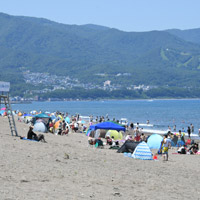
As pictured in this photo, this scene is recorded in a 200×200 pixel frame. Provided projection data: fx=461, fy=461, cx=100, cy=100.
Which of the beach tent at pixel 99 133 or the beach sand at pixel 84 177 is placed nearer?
the beach sand at pixel 84 177

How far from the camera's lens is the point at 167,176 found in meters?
15.1

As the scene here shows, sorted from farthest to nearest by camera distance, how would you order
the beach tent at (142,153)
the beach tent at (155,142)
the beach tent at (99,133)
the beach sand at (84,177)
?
1. the beach tent at (99,133)
2. the beach tent at (155,142)
3. the beach tent at (142,153)
4. the beach sand at (84,177)

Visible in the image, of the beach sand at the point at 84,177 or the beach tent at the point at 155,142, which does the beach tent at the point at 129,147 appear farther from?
the beach tent at the point at 155,142

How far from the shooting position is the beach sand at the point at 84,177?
1094cm

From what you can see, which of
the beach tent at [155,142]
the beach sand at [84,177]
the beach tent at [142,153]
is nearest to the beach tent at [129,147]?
the beach tent at [142,153]

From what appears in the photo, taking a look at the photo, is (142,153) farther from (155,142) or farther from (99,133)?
(99,133)

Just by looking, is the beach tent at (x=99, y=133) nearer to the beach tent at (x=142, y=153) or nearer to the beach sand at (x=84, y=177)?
the beach tent at (x=142, y=153)

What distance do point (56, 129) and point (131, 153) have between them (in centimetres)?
1624

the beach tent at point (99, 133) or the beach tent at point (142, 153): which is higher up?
the beach tent at point (142, 153)

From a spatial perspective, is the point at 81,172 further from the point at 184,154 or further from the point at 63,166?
the point at 184,154

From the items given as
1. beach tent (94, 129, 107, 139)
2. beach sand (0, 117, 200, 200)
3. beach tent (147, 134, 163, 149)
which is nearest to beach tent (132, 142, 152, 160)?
beach sand (0, 117, 200, 200)

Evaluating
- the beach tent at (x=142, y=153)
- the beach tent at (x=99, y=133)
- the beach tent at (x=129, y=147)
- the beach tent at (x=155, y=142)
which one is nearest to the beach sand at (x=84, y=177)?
the beach tent at (x=142, y=153)

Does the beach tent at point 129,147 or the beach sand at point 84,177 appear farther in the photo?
the beach tent at point 129,147

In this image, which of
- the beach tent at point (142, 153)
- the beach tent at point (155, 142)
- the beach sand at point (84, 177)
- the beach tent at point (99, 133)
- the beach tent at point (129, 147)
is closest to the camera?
the beach sand at point (84, 177)
